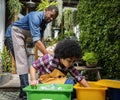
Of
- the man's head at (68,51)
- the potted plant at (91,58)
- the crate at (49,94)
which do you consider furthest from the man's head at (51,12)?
the potted plant at (91,58)

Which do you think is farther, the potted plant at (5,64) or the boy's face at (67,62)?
the potted plant at (5,64)

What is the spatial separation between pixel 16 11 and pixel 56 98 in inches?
282

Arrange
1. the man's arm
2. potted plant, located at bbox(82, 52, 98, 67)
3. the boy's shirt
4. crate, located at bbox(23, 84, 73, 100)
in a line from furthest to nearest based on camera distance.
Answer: potted plant, located at bbox(82, 52, 98, 67) < the man's arm < the boy's shirt < crate, located at bbox(23, 84, 73, 100)

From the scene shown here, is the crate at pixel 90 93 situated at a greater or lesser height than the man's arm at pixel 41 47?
lesser

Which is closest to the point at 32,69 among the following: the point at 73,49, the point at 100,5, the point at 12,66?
the point at 73,49

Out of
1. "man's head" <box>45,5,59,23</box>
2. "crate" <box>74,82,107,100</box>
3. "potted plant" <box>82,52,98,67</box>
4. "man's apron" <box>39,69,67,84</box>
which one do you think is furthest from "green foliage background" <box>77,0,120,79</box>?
"crate" <box>74,82,107,100</box>

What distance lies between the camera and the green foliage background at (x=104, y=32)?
634 centimetres

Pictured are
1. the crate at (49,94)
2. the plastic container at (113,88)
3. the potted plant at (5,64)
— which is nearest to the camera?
the crate at (49,94)

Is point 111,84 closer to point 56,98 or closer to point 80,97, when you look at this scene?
point 80,97

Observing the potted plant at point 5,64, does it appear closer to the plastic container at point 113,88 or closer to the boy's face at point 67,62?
A: the plastic container at point 113,88

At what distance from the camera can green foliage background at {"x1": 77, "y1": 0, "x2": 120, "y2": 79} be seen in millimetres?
6340

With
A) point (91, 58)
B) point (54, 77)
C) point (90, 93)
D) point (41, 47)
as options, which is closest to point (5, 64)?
point (91, 58)

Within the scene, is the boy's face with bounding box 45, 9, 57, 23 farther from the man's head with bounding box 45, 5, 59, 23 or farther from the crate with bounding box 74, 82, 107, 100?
the crate with bounding box 74, 82, 107, 100

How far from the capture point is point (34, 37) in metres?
5.03
